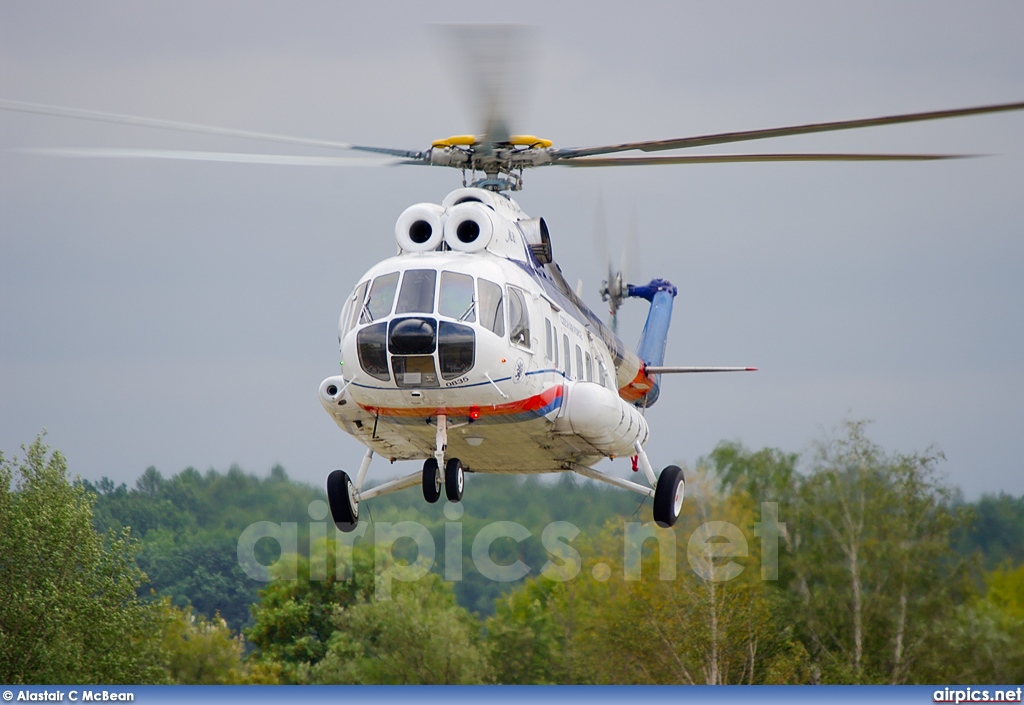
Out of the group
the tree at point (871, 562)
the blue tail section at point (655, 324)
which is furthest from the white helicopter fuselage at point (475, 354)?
the tree at point (871, 562)

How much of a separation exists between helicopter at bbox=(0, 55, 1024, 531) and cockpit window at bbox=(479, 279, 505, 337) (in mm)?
15

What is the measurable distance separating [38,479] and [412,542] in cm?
922

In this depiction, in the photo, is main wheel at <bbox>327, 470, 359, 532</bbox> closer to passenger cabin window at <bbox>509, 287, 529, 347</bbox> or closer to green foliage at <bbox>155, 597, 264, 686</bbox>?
passenger cabin window at <bbox>509, 287, 529, 347</bbox>

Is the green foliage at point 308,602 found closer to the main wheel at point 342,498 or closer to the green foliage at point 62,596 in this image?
the green foliage at point 62,596

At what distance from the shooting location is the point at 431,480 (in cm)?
1416

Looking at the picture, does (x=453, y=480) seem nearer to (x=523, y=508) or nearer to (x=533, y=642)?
(x=523, y=508)

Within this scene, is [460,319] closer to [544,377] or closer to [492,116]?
[544,377]

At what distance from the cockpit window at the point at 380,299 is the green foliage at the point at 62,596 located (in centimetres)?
1754

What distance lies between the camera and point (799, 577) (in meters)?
31.2

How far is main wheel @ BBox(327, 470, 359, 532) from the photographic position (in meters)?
15.8

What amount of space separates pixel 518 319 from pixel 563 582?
891 inches

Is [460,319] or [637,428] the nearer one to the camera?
[460,319]

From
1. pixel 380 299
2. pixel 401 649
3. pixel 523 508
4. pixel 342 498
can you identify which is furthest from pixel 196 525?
pixel 380 299

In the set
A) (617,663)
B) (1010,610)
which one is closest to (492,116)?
(1010,610)
